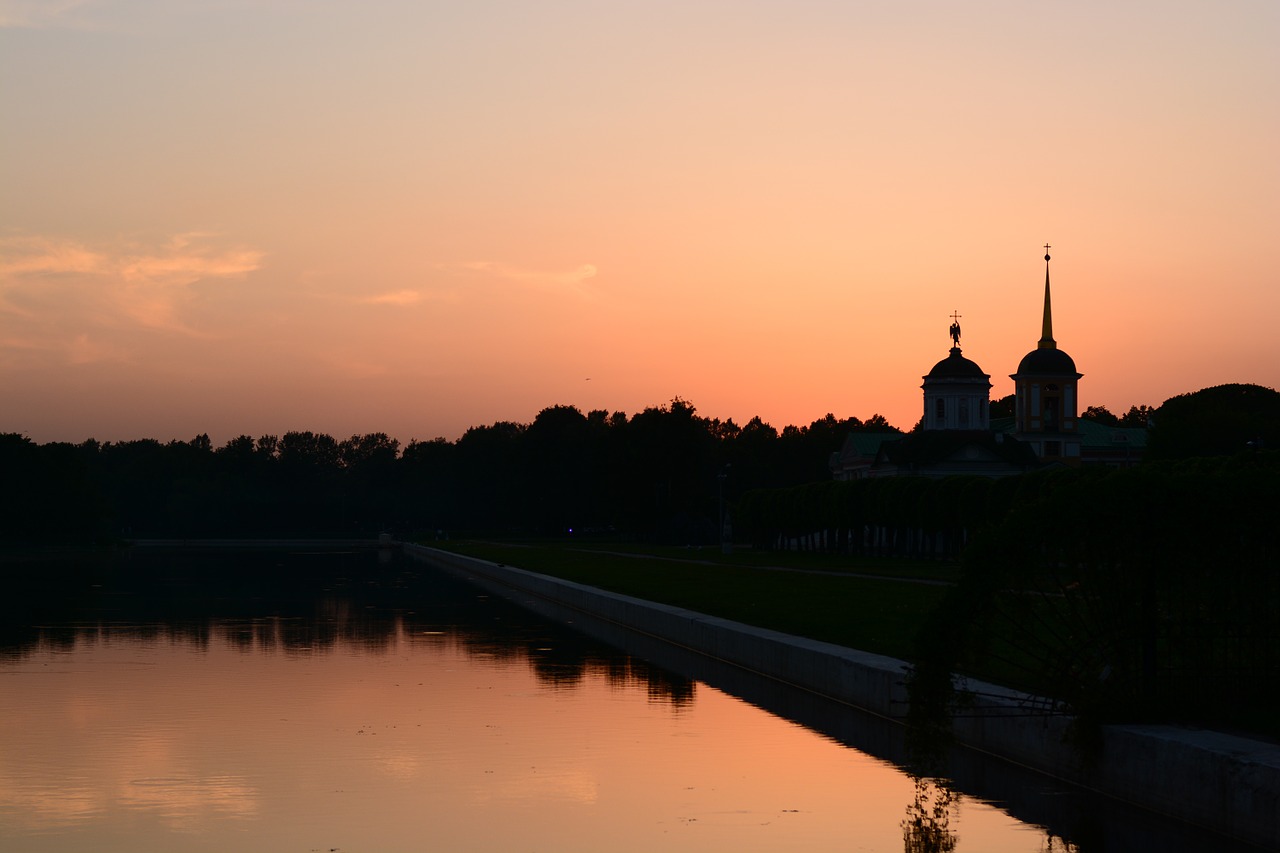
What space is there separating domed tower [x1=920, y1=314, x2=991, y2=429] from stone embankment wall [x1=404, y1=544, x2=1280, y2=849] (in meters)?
106

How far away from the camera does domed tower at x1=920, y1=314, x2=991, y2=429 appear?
132625 millimetres

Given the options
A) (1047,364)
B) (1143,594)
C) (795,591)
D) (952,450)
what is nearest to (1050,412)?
(1047,364)

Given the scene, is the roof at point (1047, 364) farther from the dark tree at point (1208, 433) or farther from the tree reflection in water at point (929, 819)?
the tree reflection in water at point (929, 819)

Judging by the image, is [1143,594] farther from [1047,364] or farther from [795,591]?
[1047,364]

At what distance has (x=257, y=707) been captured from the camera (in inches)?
880

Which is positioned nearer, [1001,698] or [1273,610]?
[1273,610]

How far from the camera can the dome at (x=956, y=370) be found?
133 m

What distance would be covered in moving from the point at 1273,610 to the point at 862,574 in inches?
1651

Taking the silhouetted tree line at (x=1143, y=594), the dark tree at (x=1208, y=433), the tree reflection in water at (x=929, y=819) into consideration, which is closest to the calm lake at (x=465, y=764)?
the tree reflection in water at (x=929, y=819)

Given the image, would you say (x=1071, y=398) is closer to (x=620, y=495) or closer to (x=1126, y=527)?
(x=620, y=495)

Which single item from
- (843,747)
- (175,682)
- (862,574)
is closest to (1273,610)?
(843,747)

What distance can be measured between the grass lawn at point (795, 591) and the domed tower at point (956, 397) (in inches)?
2215

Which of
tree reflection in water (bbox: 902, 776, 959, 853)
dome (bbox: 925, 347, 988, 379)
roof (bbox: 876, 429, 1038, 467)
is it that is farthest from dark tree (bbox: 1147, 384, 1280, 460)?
tree reflection in water (bbox: 902, 776, 959, 853)

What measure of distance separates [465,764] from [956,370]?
119441 mm
